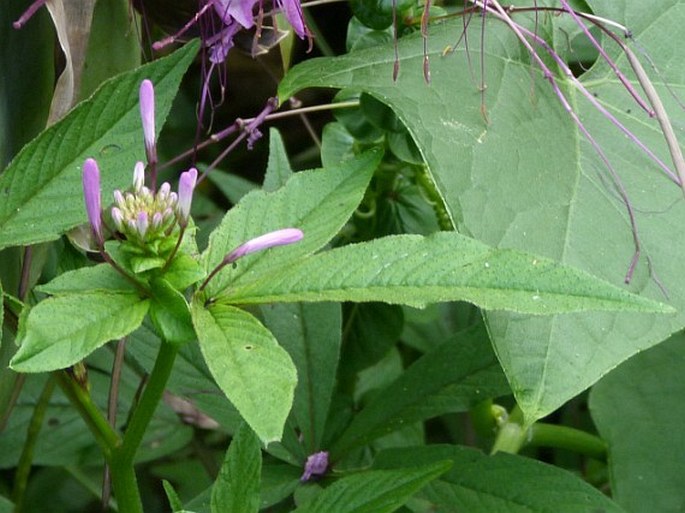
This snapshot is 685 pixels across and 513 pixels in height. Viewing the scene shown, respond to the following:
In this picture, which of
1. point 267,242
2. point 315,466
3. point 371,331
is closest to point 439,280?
point 267,242

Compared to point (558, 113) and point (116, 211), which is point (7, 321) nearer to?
point (116, 211)

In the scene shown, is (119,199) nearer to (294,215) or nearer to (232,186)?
(294,215)

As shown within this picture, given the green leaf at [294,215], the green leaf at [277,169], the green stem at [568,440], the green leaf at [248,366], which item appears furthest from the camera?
the green stem at [568,440]

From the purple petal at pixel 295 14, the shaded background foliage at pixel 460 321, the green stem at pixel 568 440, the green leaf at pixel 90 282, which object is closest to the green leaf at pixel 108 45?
the shaded background foliage at pixel 460 321

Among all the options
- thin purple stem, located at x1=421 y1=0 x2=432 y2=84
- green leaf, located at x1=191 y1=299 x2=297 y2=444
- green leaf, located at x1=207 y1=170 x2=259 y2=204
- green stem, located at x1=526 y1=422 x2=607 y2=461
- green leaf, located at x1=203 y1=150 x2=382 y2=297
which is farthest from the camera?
green leaf, located at x1=207 y1=170 x2=259 y2=204

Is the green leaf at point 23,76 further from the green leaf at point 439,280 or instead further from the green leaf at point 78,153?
the green leaf at point 439,280

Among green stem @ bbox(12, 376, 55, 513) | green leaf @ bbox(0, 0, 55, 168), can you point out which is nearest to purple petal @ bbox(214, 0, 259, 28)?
green leaf @ bbox(0, 0, 55, 168)

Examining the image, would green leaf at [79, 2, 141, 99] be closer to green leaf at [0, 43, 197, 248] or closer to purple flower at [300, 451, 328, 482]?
green leaf at [0, 43, 197, 248]
